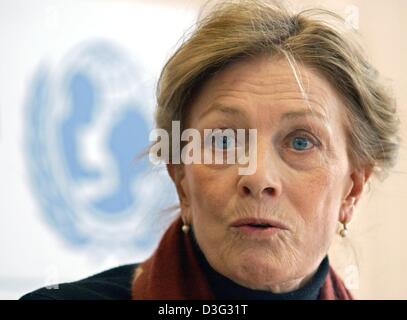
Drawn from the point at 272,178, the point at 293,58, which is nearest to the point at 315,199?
the point at 272,178

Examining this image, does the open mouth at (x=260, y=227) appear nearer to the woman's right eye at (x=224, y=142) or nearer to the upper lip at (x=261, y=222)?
the upper lip at (x=261, y=222)

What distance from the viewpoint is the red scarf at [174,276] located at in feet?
2.96

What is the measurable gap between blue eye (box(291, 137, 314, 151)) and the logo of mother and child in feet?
0.72

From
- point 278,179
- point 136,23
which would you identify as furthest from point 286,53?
point 136,23

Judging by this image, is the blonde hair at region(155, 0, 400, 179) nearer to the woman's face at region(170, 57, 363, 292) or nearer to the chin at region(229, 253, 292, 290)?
the woman's face at region(170, 57, 363, 292)

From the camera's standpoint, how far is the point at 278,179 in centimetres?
83

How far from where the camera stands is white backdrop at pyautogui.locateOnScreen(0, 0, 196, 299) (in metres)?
0.97

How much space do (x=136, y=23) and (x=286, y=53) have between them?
0.30 metres

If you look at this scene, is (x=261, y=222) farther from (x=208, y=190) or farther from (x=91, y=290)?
(x=91, y=290)

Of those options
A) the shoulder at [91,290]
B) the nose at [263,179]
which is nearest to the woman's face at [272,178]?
the nose at [263,179]

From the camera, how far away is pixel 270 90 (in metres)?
0.85

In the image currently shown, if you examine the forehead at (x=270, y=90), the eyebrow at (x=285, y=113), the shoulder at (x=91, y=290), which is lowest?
the shoulder at (x=91, y=290)

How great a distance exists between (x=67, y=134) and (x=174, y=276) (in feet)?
1.00
